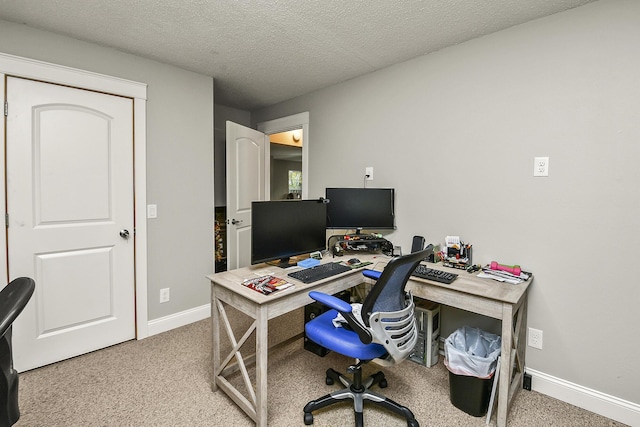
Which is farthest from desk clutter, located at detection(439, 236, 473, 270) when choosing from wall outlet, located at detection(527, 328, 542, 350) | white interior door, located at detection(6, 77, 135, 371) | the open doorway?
the open doorway

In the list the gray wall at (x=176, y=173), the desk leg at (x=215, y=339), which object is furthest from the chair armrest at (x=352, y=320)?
the gray wall at (x=176, y=173)

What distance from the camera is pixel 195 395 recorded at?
6.34ft

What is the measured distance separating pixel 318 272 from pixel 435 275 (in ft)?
2.52

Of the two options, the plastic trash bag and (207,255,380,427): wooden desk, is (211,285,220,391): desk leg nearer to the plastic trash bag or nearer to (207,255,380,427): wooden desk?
(207,255,380,427): wooden desk

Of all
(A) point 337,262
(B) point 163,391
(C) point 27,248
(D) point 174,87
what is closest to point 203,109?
(D) point 174,87

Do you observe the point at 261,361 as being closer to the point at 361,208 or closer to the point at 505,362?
the point at 505,362

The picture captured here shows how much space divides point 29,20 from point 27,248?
1561mm

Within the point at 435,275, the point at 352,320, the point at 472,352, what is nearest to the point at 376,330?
the point at 352,320

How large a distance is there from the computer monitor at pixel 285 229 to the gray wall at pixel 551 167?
862 millimetres

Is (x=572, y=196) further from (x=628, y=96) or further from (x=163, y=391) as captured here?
(x=163, y=391)

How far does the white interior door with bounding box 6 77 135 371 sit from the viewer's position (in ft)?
7.02

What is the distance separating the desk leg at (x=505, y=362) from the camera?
1619mm

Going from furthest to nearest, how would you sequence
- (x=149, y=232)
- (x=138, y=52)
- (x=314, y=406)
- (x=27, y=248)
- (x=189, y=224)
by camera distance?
(x=189, y=224), (x=149, y=232), (x=138, y=52), (x=27, y=248), (x=314, y=406)

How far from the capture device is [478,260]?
231cm
